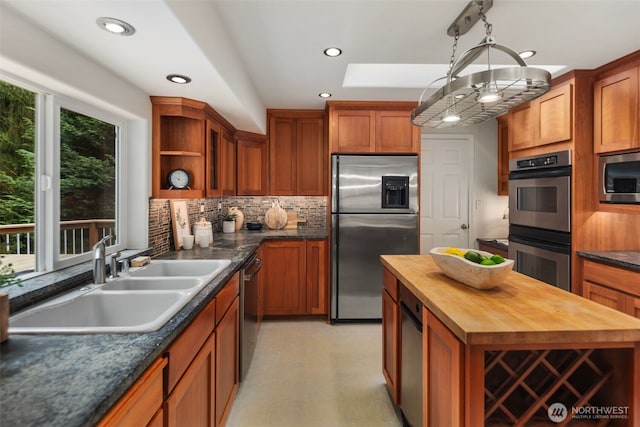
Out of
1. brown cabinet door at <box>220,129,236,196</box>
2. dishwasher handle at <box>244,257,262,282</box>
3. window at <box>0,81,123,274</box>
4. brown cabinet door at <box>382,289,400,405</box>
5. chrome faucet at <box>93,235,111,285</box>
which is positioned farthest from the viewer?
brown cabinet door at <box>220,129,236,196</box>

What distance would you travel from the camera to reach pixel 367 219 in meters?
3.43

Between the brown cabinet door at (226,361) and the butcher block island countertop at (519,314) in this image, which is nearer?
the butcher block island countertop at (519,314)

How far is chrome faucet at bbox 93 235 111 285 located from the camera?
1666mm

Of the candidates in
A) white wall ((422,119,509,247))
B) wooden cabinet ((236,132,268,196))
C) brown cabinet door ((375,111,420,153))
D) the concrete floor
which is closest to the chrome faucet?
the concrete floor

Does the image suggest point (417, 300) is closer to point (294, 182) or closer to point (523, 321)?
point (523, 321)

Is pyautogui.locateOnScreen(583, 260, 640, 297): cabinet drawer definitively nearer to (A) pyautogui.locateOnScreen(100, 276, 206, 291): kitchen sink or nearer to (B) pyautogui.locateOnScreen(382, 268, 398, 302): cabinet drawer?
Result: (B) pyautogui.locateOnScreen(382, 268, 398, 302): cabinet drawer

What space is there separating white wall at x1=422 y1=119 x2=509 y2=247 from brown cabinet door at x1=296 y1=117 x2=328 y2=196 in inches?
56.4

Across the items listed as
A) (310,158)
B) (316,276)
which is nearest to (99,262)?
(316,276)

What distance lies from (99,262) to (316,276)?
7.25 feet

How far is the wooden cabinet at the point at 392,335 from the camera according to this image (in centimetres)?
192

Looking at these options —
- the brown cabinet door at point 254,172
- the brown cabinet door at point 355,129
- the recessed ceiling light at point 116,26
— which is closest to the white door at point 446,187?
the brown cabinet door at point 355,129

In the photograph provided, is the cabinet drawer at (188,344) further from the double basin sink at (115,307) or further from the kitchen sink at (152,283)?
the kitchen sink at (152,283)

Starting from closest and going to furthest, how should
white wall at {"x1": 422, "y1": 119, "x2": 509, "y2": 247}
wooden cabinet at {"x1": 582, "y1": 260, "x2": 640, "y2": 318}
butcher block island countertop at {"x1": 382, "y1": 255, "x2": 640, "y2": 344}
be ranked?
butcher block island countertop at {"x1": 382, "y1": 255, "x2": 640, "y2": 344} < wooden cabinet at {"x1": 582, "y1": 260, "x2": 640, "y2": 318} < white wall at {"x1": 422, "y1": 119, "x2": 509, "y2": 247}

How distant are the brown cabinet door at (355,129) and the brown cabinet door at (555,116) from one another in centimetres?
149
